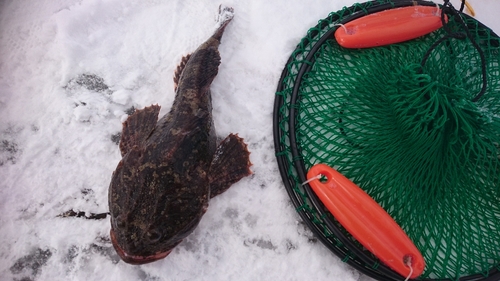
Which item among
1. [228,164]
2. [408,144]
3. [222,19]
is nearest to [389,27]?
[408,144]

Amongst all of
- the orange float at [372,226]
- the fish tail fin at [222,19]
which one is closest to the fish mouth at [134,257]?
the orange float at [372,226]

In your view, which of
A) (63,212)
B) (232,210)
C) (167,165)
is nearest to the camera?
(167,165)

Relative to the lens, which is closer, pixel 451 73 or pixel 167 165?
pixel 167 165

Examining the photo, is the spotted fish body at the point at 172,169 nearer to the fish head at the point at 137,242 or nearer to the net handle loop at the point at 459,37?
the fish head at the point at 137,242

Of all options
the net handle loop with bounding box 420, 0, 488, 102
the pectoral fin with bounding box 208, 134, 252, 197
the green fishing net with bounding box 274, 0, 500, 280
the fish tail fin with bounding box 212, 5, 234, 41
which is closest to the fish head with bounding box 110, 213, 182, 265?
the pectoral fin with bounding box 208, 134, 252, 197

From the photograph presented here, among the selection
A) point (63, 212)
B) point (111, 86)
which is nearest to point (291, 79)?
point (111, 86)

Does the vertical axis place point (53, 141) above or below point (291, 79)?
below

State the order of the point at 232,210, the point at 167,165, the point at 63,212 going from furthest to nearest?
the point at 232,210 < the point at 63,212 < the point at 167,165

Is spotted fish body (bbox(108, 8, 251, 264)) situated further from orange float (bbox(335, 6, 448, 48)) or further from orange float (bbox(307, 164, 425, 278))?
orange float (bbox(335, 6, 448, 48))

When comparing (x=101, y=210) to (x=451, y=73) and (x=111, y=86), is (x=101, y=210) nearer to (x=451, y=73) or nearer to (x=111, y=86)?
(x=111, y=86)
